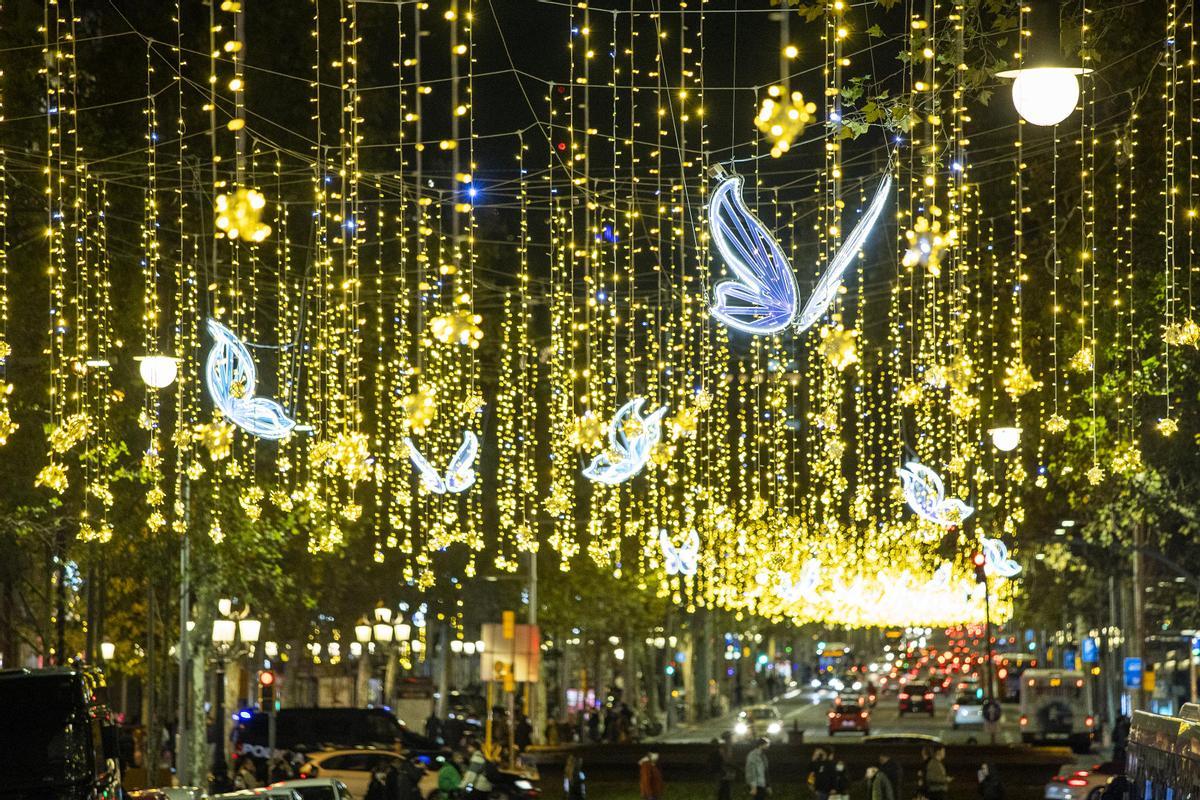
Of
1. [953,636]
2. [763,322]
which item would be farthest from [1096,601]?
[953,636]

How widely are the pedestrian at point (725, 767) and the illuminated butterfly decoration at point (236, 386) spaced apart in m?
13.6

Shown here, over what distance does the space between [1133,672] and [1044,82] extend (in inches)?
1321

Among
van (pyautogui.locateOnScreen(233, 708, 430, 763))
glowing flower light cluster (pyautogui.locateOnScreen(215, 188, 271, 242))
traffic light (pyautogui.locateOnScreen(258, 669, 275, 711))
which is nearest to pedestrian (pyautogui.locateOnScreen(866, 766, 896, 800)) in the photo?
traffic light (pyautogui.locateOnScreen(258, 669, 275, 711))

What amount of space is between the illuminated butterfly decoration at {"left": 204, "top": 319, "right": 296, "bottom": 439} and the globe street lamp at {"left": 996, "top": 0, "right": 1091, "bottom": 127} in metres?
9.71

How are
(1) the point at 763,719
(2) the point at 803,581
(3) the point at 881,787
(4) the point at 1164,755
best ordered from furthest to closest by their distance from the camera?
1. (1) the point at 763,719
2. (2) the point at 803,581
3. (3) the point at 881,787
4. (4) the point at 1164,755

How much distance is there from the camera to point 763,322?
41.8 ft

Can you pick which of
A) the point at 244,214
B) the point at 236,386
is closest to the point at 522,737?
the point at 236,386

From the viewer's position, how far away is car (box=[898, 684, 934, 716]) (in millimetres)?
73250

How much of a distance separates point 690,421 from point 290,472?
17593 mm

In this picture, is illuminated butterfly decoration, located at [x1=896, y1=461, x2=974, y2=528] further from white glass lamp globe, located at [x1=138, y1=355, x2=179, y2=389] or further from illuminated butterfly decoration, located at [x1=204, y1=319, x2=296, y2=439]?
white glass lamp globe, located at [x1=138, y1=355, x2=179, y2=389]

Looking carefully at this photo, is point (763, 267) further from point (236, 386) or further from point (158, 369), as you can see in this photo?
point (158, 369)

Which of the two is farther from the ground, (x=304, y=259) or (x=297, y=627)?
(x=304, y=259)

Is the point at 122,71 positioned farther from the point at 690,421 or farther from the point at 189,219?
the point at 690,421

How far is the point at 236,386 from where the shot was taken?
16750 mm
